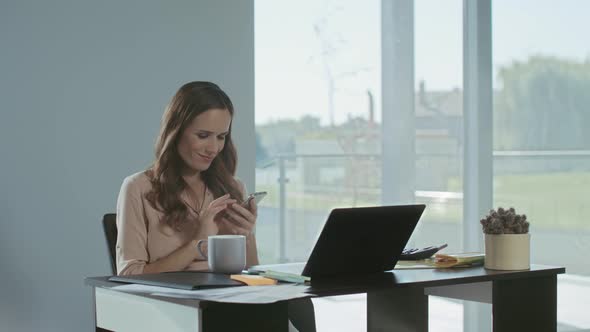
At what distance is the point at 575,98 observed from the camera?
4340 mm

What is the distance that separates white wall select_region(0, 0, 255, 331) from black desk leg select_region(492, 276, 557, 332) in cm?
177

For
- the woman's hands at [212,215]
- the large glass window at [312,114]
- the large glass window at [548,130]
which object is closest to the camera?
the woman's hands at [212,215]

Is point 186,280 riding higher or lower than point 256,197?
lower

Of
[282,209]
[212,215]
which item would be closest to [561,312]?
[282,209]

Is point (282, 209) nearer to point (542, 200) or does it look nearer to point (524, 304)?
point (542, 200)

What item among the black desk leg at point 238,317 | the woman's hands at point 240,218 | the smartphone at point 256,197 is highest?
the smartphone at point 256,197

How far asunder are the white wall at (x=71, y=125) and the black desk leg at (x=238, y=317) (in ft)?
5.96

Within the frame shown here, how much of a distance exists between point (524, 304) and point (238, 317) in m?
0.91

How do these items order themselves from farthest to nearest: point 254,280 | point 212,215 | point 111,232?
point 111,232, point 212,215, point 254,280

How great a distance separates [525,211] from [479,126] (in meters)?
A: 0.51

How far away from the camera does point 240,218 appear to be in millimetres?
2438

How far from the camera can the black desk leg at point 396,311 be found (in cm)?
243

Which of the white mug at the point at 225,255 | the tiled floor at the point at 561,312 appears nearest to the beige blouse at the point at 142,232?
the white mug at the point at 225,255

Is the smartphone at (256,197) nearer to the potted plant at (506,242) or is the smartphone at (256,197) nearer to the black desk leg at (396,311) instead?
the black desk leg at (396,311)
